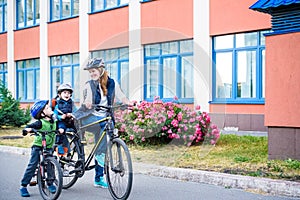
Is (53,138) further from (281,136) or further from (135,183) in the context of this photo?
(281,136)

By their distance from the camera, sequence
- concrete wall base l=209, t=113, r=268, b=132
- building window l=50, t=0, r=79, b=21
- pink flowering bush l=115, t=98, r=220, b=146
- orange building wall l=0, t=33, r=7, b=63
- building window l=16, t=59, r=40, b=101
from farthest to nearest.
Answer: orange building wall l=0, t=33, r=7, b=63 < building window l=16, t=59, r=40, b=101 < building window l=50, t=0, r=79, b=21 < concrete wall base l=209, t=113, r=268, b=132 < pink flowering bush l=115, t=98, r=220, b=146

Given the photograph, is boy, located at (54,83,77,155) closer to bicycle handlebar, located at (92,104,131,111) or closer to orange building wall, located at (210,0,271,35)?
bicycle handlebar, located at (92,104,131,111)

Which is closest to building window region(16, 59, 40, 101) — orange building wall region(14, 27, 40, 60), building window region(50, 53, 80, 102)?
A: orange building wall region(14, 27, 40, 60)

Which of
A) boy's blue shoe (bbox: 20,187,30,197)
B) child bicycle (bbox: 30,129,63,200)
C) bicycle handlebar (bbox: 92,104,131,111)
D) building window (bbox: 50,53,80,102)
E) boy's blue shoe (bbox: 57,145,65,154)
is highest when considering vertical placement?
building window (bbox: 50,53,80,102)

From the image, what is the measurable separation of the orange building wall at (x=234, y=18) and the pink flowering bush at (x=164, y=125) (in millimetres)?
5104

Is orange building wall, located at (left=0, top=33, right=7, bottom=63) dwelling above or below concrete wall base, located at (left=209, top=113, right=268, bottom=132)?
above

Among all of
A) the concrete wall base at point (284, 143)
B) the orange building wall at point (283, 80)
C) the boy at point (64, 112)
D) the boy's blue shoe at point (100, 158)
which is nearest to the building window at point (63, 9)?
the orange building wall at point (283, 80)

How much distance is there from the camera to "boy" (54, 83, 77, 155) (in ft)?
24.2

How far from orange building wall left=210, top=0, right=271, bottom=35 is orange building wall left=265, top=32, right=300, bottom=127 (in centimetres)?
707

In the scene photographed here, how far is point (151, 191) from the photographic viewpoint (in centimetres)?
761

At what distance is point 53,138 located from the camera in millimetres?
7301

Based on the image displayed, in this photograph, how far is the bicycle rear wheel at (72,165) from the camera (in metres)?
7.22

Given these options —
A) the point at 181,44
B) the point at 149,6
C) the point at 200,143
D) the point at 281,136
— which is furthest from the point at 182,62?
the point at 281,136

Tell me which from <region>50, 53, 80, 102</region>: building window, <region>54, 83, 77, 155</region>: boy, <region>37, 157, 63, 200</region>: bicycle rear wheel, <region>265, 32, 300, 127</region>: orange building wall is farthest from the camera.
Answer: <region>50, 53, 80, 102</region>: building window
